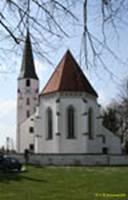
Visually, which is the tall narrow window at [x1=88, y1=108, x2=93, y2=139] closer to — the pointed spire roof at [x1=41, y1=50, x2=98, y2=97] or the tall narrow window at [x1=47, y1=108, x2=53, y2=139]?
the pointed spire roof at [x1=41, y1=50, x2=98, y2=97]

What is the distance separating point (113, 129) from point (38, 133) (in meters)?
15.1

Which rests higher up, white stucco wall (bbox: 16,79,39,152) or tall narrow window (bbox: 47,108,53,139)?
white stucco wall (bbox: 16,79,39,152)

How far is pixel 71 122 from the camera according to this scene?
6044 centimetres

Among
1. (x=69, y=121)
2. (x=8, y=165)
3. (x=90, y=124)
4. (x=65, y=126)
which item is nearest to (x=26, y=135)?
(x=90, y=124)

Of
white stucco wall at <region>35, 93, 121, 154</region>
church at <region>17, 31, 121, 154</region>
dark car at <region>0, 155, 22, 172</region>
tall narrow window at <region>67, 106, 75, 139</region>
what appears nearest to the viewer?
dark car at <region>0, 155, 22, 172</region>

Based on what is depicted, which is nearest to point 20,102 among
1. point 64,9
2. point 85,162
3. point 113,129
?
point 113,129

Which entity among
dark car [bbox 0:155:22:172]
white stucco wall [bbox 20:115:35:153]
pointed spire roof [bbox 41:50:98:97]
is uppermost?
pointed spire roof [bbox 41:50:98:97]

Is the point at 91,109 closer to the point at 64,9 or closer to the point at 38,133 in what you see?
the point at 38,133

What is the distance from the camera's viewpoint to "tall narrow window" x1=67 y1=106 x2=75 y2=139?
59819 mm

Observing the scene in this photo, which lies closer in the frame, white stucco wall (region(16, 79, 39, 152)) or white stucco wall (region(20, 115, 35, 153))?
white stucco wall (region(20, 115, 35, 153))

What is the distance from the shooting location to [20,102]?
83.9 m

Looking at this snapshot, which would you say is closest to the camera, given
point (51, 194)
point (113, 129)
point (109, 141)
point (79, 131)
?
point (51, 194)

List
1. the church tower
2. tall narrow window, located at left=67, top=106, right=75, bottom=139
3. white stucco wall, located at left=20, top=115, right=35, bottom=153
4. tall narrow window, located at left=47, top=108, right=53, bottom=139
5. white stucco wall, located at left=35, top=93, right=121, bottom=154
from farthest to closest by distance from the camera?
the church tower < white stucco wall, located at left=20, top=115, right=35, bottom=153 < tall narrow window, located at left=47, top=108, right=53, bottom=139 < tall narrow window, located at left=67, top=106, right=75, bottom=139 < white stucco wall, located at left=35, top=93, right=121, bottom=154

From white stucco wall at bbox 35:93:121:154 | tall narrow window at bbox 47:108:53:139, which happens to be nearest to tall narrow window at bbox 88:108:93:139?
white stucco wall at bbox 35:93:121:154
